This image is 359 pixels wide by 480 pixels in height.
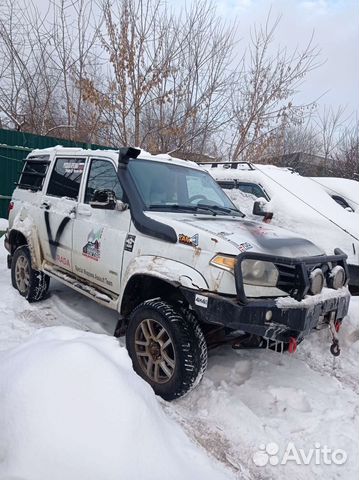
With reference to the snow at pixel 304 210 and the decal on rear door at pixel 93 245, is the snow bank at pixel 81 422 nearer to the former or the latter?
the decal on rear door at pixel 93 245

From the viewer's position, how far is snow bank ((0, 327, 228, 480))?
181 cm

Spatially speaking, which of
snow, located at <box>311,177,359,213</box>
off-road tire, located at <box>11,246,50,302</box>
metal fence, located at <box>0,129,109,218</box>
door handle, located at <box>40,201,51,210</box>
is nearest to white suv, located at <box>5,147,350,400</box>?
door handle, located at <box>40,201,51,210</box>

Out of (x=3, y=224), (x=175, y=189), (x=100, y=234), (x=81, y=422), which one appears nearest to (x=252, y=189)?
(x=175, y=189)

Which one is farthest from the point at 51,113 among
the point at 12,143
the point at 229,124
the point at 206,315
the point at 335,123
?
the point at 335,123

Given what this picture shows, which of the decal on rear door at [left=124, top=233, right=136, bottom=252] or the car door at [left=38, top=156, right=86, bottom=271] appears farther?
the car door at [left=38, top=156, right=86, bottom=271]

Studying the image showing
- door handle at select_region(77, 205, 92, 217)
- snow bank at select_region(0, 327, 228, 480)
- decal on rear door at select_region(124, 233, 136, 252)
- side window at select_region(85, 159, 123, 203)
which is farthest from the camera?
door handle at select_region(77, 205, 92, 217)

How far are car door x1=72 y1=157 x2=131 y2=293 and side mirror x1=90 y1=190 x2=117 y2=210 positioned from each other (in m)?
0.11

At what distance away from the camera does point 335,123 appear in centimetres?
2256

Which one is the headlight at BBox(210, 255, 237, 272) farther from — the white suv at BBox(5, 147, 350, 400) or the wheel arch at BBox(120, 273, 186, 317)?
the wheel arch at BBox(120, 273, 186, 317)

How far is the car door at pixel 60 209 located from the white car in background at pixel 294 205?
222 cm

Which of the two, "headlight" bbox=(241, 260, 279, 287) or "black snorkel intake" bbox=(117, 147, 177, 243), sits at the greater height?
"black snorkel intake" bbox=(117, 147, 177, 243)

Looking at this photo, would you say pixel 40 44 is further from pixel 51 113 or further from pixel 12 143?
pixel 12 143

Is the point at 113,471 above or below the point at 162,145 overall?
below

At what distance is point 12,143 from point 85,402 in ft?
30.2
